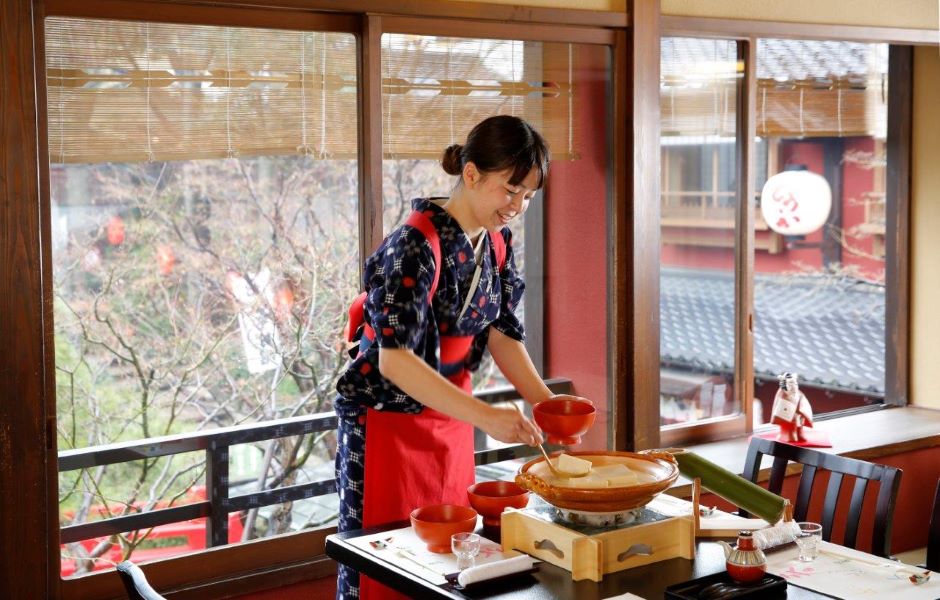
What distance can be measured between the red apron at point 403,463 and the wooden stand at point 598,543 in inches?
16.2

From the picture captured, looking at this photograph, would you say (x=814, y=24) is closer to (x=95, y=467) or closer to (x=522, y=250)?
(x=522, y=250)

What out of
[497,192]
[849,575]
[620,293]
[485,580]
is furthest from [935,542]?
[620,293]

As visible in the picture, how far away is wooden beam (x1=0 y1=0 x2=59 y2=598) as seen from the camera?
2693 millimetres

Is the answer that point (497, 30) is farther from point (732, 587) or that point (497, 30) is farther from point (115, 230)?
point (732, 587)

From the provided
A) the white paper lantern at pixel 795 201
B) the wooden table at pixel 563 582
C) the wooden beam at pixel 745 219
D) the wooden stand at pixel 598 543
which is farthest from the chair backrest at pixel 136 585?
the white paper lantern at pixel 795 201

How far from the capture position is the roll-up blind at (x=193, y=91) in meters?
2.87

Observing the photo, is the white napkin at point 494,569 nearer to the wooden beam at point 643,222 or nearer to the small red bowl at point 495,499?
the small red bowl at point 495,499

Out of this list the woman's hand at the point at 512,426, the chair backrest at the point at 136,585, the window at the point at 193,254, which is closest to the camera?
the chair backrest at the point at 136,585

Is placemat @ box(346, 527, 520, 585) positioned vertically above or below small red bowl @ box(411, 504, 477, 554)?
below

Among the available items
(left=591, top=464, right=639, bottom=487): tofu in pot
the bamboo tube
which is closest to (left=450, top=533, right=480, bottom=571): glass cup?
(left=591, top=464, right=639, bottom=487): tofu in pot

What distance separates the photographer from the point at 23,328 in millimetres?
2732

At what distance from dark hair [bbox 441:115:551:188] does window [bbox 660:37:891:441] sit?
1.66 metres

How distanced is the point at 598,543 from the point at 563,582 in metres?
0.10

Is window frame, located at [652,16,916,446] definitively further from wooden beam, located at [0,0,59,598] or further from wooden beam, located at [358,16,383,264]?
wooden beam, located at [0,0,59,598]
